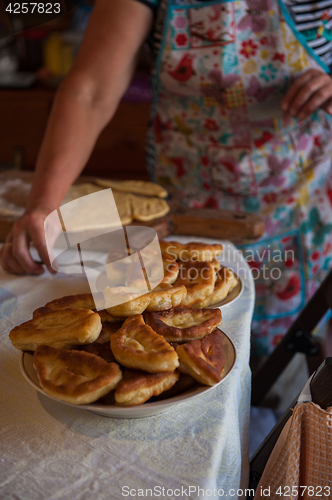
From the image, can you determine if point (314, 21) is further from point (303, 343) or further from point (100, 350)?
point (100, 350)

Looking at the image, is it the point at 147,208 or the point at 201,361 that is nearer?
the point at 201,361

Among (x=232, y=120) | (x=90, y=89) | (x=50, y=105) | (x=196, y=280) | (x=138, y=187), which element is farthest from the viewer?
(x=50, y=105)

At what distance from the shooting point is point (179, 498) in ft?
1.49

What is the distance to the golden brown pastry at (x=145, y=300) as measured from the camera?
0.61 meters

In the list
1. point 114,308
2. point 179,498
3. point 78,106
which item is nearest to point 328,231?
point 78,106

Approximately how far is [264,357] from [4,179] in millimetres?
1095

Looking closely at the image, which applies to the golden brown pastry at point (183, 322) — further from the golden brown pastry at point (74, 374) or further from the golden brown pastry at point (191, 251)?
the golden brown pastry at point (191, 251)

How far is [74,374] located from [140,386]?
0.08 meters

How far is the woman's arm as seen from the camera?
1.13m

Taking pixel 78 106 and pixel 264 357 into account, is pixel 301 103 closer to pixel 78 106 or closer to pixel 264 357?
pixel 78 106

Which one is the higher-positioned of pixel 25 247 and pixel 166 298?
pixel 166 298

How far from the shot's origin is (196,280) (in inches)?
30.6

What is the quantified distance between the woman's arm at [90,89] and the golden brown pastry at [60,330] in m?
0.53
